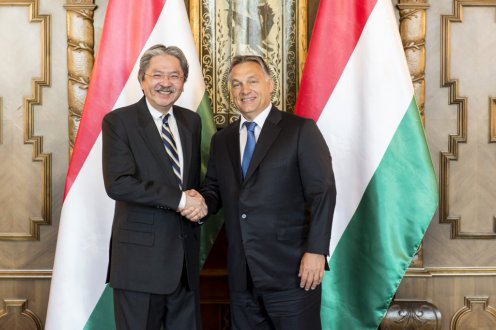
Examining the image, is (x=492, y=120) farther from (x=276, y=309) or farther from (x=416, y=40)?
(x=276, y=309)

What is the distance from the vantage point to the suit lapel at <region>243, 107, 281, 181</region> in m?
1.84

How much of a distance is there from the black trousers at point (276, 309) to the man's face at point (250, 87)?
630 millimetres

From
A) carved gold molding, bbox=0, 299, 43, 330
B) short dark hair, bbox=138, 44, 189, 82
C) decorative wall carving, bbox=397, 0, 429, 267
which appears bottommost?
carved gold molding, bbox=0, 299, 43, 330

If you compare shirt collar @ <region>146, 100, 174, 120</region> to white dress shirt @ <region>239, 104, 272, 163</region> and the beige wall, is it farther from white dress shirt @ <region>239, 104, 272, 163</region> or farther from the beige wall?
the beige wall

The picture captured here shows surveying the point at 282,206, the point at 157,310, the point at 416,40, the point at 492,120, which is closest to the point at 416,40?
the point at 416,40

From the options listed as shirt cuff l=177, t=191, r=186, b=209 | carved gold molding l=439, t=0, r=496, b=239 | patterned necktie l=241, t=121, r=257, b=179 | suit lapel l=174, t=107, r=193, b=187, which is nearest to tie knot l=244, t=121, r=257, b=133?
patterned necktie l=241, t=121, r=257, b=179

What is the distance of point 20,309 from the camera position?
8.98 ft

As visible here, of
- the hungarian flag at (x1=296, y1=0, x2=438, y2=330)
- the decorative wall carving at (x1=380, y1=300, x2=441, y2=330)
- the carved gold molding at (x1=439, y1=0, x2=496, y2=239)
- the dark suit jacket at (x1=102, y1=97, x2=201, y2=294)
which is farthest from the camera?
the carved gold molding at (x1=439, y1=0, x2=496, y2=239)

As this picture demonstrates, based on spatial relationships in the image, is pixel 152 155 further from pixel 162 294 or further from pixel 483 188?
pixel 483 188

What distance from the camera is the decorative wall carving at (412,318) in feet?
8.53

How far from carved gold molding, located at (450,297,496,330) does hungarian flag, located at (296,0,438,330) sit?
2.50 ft

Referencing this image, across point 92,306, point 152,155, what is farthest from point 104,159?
point 92,306

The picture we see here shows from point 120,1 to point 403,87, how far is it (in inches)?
50.0

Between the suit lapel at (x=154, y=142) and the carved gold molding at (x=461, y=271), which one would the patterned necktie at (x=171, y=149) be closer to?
the suit lapel at (x=154, y=142)
